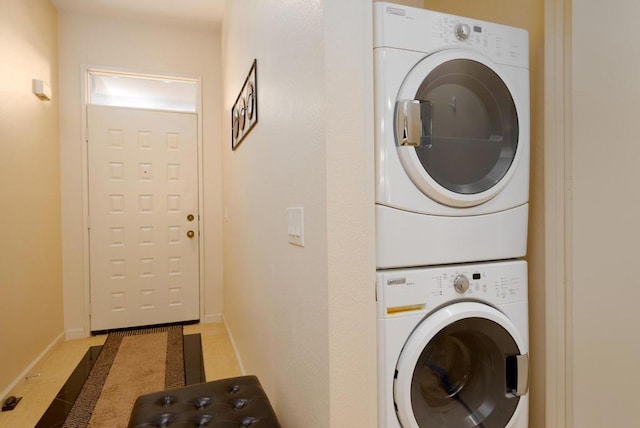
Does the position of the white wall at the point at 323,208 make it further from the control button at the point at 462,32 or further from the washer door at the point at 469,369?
the control button at the point at 462,32

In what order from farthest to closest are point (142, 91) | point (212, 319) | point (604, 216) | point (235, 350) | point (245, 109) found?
point (212, 319) < point (142, 91) < point (235, 350) < point (245, 109) < point (604, 216)

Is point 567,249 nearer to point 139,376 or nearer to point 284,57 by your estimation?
point 284,57

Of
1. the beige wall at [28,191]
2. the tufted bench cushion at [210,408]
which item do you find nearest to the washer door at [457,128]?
the tufted bench cushion at [210,408]

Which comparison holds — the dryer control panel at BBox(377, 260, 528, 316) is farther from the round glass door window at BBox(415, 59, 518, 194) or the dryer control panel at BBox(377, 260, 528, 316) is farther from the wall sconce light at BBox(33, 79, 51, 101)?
the wall sconce light at BBox(33, 79, 51, 101)

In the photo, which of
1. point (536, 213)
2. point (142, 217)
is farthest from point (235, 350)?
point (536, 213)

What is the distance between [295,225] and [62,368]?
8.68 feet

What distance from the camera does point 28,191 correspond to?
2674 mm

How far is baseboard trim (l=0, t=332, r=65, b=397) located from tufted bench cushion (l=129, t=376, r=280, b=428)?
1611mm

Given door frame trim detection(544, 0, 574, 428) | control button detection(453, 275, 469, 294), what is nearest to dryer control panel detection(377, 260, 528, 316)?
control button detection(453, 275, 469, 294)

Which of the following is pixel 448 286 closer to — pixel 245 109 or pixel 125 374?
pixel 245 109

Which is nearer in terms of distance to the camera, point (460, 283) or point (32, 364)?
point (460, 283)

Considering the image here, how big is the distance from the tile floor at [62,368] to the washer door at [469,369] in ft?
5.81

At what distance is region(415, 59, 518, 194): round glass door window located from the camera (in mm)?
1157

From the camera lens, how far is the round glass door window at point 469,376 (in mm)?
1203
